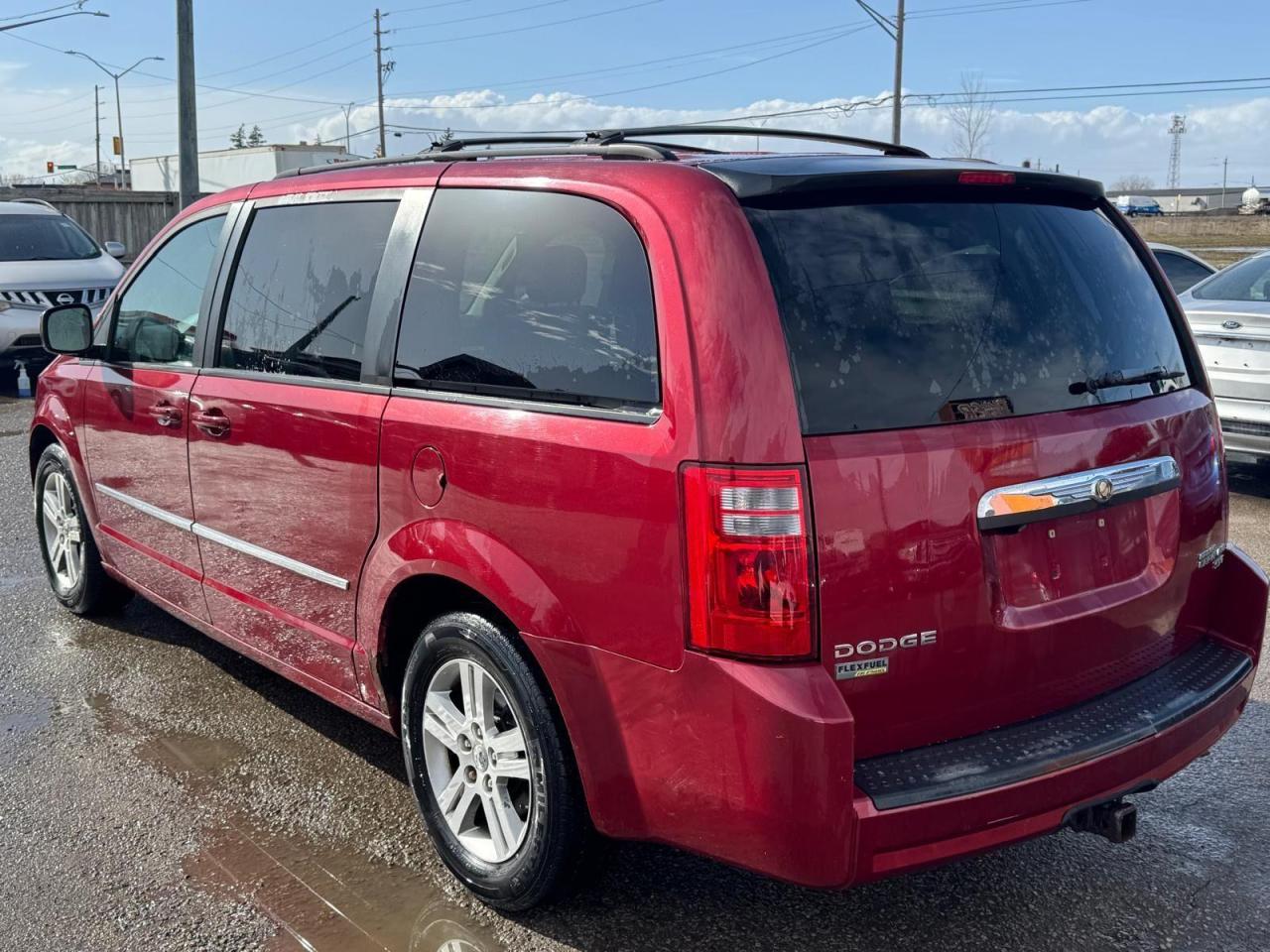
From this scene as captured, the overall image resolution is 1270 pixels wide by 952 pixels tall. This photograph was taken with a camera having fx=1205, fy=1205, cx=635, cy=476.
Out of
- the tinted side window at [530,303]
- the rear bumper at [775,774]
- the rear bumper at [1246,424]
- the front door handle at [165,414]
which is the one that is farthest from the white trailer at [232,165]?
the rear bumper at [775,774]

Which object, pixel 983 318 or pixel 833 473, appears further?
pixel 983 318

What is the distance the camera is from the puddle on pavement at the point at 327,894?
3.03 metres

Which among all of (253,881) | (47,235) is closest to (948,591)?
(253,881)

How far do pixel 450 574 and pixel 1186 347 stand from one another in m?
2.11

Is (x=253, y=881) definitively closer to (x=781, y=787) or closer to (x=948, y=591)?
(x=781, y=787)

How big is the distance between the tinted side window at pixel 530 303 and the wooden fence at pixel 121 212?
29.0 metres

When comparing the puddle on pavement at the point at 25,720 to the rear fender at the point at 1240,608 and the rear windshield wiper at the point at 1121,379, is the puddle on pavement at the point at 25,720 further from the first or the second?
the rear fender at the point at 1240,608

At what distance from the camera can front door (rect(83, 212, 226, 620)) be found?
14.3 ft

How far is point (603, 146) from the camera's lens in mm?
3172

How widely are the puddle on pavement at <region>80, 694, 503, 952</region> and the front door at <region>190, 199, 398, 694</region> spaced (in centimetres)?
50

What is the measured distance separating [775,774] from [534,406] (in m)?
1.04

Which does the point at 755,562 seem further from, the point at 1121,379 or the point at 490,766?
the point at 1121,379

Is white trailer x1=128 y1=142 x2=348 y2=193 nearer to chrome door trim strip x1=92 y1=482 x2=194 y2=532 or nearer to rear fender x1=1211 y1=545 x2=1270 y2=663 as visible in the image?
chrome door trim strip x1=92 y1=482 x2=194 y2=532

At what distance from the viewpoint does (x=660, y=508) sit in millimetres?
2553
